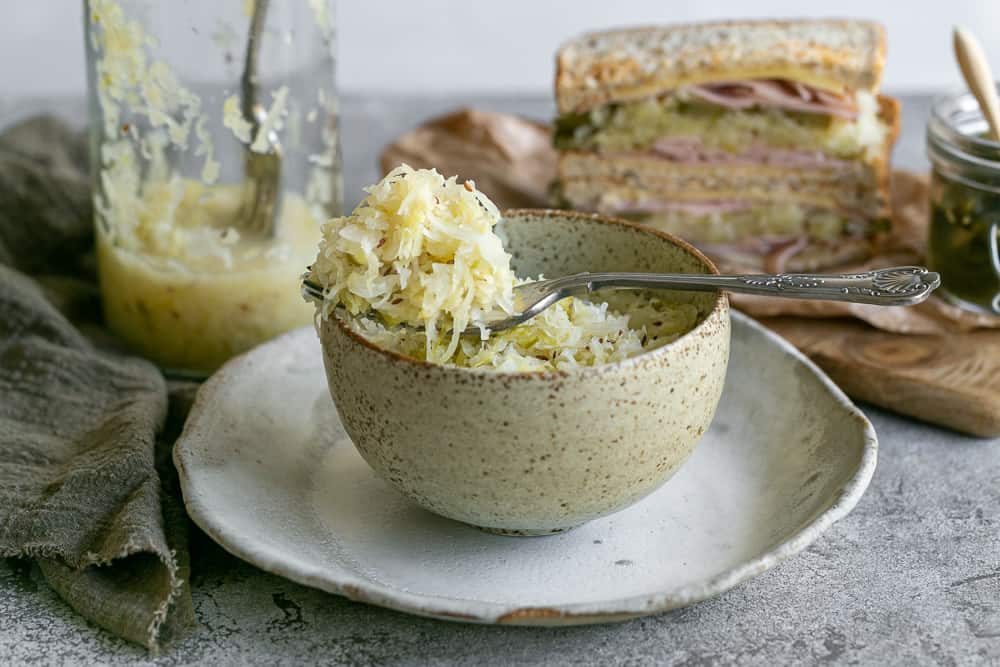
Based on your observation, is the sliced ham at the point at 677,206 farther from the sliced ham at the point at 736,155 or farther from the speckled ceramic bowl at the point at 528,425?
the speckled ceramic bowl at the point at 528,425

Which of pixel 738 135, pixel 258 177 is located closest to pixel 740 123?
pixel 738 135

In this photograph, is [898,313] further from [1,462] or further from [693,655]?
[1,462]

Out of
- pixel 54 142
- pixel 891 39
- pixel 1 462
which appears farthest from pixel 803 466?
pixel 891 39

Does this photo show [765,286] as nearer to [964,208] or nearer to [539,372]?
[539,372]

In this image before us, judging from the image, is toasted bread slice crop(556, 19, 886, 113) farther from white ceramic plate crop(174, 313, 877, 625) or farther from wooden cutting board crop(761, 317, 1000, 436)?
white ceramic plate crop(174, 313, 877, 625)

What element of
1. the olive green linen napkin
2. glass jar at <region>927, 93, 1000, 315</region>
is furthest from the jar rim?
the olive green linen napkin
